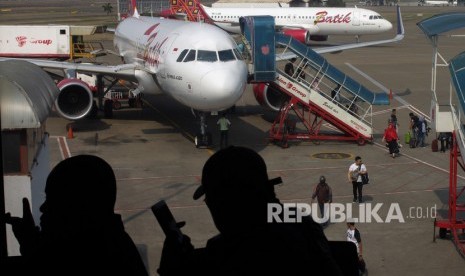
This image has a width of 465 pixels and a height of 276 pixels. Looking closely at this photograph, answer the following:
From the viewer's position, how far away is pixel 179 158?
2855 cm

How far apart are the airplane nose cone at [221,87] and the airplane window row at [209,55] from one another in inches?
26.1

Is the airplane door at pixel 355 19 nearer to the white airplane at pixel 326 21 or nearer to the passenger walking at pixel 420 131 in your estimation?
the white airplane at pixel 326 21

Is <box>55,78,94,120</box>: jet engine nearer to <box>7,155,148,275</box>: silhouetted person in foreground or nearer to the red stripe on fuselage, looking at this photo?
the red stripe on fuselage

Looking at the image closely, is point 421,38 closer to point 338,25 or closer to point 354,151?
point 338,25

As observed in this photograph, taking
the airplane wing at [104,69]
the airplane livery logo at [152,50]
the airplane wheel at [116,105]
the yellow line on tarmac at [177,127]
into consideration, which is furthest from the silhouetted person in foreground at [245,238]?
the airplane wheel at [116,105]

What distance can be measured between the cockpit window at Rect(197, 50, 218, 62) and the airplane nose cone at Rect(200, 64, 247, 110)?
29.1 inches

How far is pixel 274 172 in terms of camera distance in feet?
86.9

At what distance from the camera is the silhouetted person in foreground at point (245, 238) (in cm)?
359

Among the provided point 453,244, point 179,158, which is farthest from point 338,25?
point 453,244

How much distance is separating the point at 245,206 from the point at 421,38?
92239mm

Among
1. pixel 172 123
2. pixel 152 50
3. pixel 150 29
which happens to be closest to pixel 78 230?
pixel 152 50

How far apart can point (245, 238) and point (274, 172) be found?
22.9 metres

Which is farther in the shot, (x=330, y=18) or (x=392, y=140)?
(x=330, y=18)

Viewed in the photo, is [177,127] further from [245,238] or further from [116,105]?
[245,238]
